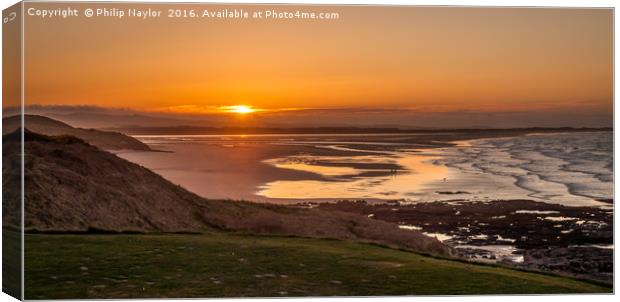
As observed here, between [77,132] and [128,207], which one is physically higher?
[77,132]

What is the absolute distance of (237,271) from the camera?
1633 cm

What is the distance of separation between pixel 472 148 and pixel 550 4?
7.83 ft

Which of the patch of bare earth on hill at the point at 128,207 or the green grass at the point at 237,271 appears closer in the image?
the green grass at the point at 237,271

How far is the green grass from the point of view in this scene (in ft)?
52.4

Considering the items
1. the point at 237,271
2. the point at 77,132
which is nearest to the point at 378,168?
the point at 237,271

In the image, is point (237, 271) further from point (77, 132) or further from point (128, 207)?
point (77, 132)

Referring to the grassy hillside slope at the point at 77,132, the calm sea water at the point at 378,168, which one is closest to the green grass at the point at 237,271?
the calm sea water at the point at 378,168

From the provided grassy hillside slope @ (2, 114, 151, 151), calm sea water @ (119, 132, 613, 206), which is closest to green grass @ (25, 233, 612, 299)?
calm sea water @ (119, 132, 613, 206)

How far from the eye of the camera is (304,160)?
17.2m

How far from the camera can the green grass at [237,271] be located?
1597cm

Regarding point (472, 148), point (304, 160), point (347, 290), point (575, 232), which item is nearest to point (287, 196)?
point (304, 160)

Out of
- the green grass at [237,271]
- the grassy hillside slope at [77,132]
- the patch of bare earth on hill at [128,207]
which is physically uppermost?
the grassy hillside slope at [77,132]

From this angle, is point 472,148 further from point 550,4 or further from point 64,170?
point 64,170

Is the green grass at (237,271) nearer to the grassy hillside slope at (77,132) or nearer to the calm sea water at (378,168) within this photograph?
the calm sea water at (378,168)
